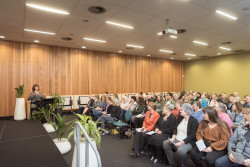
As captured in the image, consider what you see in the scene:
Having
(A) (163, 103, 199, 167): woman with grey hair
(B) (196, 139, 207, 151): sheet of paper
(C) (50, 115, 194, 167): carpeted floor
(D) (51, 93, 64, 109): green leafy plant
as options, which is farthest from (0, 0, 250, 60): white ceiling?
(C) (50, 115, 194, 167): carpeted floor

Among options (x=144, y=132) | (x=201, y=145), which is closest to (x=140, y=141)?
(x=144, y=132)

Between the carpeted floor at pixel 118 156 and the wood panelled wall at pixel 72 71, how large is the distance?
18.2 feet

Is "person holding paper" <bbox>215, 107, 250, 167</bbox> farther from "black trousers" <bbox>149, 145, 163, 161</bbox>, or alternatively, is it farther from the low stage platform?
the low stage platform

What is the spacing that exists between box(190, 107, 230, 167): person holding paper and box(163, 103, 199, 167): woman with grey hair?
137mm

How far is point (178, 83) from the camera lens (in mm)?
14570

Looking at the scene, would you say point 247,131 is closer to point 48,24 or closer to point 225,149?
point 225,149

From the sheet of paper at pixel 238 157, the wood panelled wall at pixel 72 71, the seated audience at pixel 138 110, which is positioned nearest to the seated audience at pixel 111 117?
the seated audience at pixel 138 110

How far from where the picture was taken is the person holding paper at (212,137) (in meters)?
2.88

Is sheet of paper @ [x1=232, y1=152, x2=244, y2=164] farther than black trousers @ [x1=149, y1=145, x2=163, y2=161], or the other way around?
black trousers @ [x1=149, y1=145, x2=163, y2=161]

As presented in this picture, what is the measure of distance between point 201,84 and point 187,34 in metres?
7.87

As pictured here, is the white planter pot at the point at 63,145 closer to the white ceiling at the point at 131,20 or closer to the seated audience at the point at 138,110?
the seated audience at the point at 138,110

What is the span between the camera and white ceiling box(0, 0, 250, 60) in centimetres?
430

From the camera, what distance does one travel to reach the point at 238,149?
2668 mm

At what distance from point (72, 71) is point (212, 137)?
8.36m
